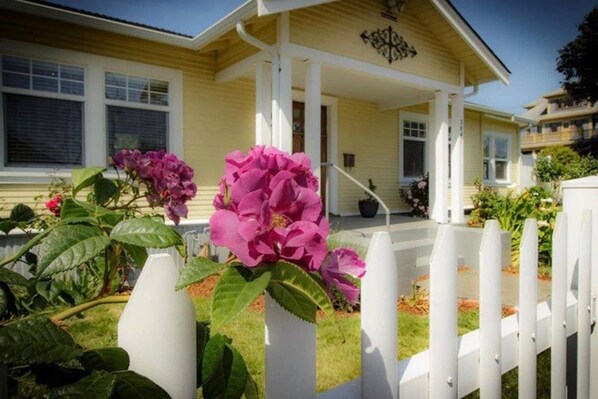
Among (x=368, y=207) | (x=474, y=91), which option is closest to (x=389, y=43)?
(x=474, y=91)

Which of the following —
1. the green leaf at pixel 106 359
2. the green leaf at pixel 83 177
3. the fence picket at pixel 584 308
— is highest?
the green leaf at pixel 83 177

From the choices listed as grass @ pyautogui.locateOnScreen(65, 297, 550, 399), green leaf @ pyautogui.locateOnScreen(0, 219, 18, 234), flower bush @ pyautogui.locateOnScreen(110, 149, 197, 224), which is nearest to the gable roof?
grass @ pyautogui.locateOnScreen(65, 297, 550, 399)

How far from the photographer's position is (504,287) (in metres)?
4.93

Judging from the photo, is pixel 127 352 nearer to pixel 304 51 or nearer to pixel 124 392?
pixel 124 392

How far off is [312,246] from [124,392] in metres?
0.34

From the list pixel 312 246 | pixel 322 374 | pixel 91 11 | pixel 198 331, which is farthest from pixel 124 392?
pixel 91 11

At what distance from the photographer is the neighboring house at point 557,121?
4506 centimetres

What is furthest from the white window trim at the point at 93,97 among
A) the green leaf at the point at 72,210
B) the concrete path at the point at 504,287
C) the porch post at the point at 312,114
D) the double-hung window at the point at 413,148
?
the double-hung window at the point at 413,148

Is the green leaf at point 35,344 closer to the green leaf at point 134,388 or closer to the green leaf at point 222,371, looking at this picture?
the green leaf at point 134,388

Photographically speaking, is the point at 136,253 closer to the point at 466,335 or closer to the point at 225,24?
the point at 466,335

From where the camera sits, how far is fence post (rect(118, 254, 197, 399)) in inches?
23.8

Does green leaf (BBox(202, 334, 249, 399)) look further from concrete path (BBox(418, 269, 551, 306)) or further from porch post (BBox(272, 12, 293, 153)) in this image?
porch post (BBox(272, 12, 293, 153))

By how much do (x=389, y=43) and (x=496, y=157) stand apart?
883 centimetres

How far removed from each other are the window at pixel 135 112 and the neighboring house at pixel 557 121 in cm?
5016
